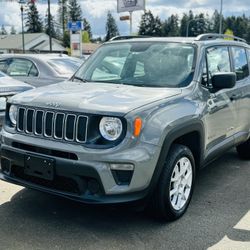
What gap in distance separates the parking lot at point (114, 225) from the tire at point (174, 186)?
13 cm

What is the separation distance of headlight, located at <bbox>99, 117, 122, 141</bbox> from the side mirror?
4.89 feet

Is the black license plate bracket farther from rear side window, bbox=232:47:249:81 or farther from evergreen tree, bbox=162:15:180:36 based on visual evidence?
evergreen tree, bbox=162:15:180:36

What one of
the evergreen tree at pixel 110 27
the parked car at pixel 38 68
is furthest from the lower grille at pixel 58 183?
the evergreen tree at pixel 110 27

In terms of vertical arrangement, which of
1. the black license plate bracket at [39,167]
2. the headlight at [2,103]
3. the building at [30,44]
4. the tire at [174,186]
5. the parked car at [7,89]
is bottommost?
the building at [30,44]

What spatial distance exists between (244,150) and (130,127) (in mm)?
3391

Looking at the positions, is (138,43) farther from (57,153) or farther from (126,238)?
(126,238)

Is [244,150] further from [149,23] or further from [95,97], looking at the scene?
[149,23]

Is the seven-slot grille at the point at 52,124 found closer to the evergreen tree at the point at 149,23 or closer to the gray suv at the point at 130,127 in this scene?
the gray suv at the point at 130,127

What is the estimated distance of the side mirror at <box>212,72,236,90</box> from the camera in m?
4.46

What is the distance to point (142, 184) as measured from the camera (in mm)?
3625

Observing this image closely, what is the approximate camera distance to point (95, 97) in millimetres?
3889

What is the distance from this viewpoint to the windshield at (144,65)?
4.52m

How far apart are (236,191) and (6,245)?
2794mm

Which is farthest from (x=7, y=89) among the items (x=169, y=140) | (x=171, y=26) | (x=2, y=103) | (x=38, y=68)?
(x=171, y=26)
